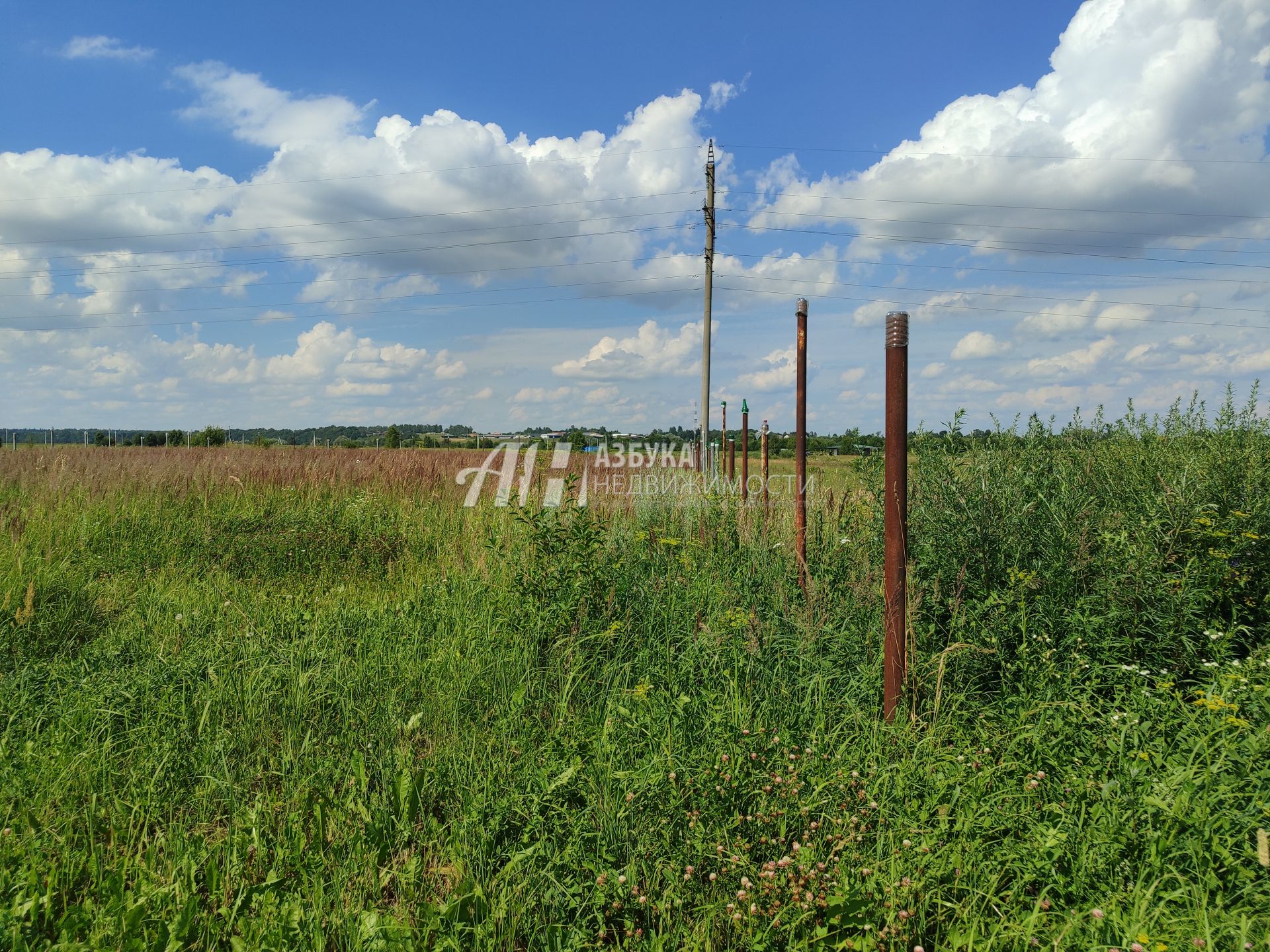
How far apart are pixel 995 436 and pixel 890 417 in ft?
7.55

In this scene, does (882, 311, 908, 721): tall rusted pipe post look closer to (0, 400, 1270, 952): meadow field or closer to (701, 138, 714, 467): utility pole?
(0, 400, 1270, 952): meadow field

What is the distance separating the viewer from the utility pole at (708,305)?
61.7 ft

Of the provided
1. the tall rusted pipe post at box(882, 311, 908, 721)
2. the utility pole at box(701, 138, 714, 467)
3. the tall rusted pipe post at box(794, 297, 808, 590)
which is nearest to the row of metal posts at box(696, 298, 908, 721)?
the tall rusted pipe post at box(882, 311, 908, 721)

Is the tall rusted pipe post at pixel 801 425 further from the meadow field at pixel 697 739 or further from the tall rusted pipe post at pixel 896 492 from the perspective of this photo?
the tall rusted pipe post at pixel 896 492

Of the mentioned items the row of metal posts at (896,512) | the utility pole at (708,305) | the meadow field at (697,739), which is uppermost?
the utility pole at (708,305)

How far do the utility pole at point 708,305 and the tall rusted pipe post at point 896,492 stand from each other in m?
14.2

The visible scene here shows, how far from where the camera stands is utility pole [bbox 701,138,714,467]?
61.7 ft

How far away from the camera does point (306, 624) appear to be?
4641 mm

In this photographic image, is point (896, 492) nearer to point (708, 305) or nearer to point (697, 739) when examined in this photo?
point (697, 739)

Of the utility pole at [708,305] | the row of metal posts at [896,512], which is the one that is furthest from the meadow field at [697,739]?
the utility pole at [708,305]

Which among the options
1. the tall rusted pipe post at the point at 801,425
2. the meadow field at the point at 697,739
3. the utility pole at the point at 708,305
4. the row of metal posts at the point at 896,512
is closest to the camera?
the meadow field at the point at 697,739

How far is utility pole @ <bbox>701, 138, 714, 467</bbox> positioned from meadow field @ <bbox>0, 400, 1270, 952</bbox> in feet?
42.8

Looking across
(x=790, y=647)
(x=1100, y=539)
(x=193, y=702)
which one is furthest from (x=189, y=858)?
(x=1100, y=539)

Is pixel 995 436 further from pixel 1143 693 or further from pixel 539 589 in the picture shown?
pixel 539 589
